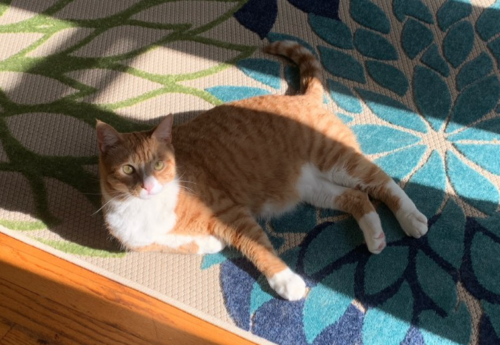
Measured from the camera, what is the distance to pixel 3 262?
1.76 meters

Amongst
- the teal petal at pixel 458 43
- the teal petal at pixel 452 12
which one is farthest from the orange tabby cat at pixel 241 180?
the teal petal at pixel 452 12

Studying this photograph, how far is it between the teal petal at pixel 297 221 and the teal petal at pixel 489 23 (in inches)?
48.9

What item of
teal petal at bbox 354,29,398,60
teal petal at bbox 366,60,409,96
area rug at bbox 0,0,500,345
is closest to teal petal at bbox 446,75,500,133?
area rug at bbox 0,0,500,345

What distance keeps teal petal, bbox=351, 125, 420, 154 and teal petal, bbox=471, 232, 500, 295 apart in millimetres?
460

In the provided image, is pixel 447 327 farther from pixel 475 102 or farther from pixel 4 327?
pixel 4 327

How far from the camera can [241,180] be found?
179 cm

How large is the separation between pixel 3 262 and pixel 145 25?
1284 mm

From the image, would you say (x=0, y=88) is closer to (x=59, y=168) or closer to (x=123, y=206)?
(x=59, y=168)

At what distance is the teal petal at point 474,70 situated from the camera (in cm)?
218

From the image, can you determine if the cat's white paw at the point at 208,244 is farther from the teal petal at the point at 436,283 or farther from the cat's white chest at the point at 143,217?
the teal petal at the point at 436,283

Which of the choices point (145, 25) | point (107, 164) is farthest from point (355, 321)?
point (145, 25)

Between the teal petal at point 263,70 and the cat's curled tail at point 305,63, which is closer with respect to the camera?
the cat's curled tail at point 305,63

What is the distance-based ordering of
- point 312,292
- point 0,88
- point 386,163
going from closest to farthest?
1. point 312,292
2. point 386,163
3. point 0,88

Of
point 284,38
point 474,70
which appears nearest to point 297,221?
point 284,38
